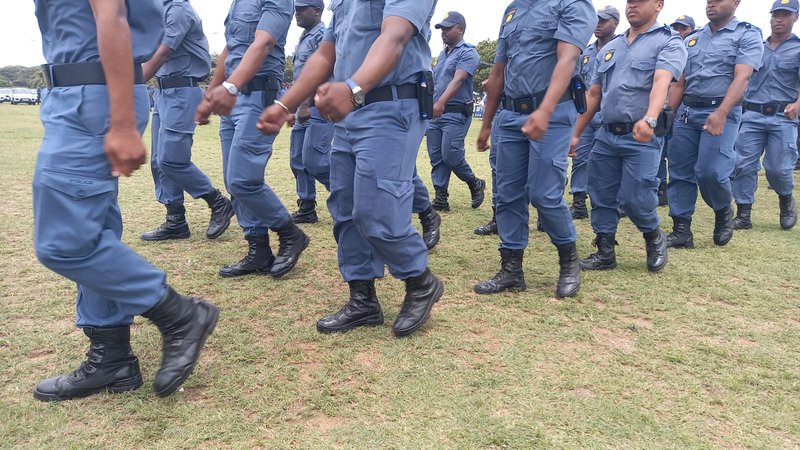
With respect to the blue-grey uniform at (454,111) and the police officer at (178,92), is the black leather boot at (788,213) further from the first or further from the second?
the police officer at (178,92)

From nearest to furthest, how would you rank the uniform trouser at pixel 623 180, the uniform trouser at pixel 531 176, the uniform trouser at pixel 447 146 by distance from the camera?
the uniform trouser at pixel 531 176 → the uniform trouser at pixel 623 180 → the uniform trouser at pixel 447 146

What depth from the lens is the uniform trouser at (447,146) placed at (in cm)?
603

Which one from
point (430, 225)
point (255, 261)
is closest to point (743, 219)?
point (430, 225)

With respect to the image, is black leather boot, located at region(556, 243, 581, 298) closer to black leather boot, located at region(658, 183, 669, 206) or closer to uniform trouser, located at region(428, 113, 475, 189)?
uniform trouser, located at region(428, 113, 475, 189)

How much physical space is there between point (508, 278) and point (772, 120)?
376 centimetres

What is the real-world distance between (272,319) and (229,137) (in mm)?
1460

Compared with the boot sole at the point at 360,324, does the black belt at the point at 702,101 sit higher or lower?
higher

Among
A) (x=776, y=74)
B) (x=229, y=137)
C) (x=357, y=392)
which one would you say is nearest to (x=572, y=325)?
(x=357, y=392)

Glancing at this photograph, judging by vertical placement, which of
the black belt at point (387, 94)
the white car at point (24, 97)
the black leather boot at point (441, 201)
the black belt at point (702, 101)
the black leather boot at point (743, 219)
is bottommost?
the white car at point (24, 97)

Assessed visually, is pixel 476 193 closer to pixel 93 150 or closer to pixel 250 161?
pixel 250 161

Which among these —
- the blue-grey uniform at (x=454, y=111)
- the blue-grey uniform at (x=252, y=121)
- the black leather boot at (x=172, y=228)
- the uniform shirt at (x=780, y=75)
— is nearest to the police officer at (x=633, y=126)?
the blue-grey uniform at (x=454, y=111)

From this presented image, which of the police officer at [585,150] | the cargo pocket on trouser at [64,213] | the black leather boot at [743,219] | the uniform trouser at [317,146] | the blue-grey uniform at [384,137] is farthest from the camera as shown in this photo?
the police officer at [585,150]

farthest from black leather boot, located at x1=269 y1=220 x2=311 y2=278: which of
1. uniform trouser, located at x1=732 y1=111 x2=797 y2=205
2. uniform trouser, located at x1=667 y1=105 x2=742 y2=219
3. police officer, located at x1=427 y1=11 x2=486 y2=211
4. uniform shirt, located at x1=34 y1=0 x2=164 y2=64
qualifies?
uniform trouser, located at x1=732 y1=111 x2=797 y2=205

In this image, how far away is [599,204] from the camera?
14.0ft
